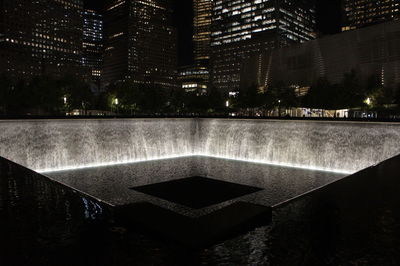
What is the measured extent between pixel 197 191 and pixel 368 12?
148691 mm

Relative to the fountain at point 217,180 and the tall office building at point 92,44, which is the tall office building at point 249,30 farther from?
the fountain at point 217,180

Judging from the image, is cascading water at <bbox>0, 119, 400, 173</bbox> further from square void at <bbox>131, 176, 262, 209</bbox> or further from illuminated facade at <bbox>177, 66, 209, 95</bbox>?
illuminated facade at <bbox>177, 66, 209, 95</bbox>

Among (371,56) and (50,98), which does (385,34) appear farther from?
(50,98)

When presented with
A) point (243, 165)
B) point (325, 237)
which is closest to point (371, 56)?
point (243, 165)

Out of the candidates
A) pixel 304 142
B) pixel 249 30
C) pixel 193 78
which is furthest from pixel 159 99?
pixel 193 78

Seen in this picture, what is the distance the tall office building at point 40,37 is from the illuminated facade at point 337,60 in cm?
7089

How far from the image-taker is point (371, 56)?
57.5 metres

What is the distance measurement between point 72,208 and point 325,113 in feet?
178

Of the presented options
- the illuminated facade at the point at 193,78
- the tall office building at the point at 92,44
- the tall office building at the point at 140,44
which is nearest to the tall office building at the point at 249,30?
the illuminated facade at the point at 193,78

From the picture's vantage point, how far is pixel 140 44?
15225 centimetres

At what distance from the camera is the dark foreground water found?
4.71 m

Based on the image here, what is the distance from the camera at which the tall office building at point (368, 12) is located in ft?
422

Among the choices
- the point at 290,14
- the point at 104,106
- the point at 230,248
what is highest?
the point at 290,14

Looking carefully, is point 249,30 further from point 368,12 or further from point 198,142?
point 198,142
